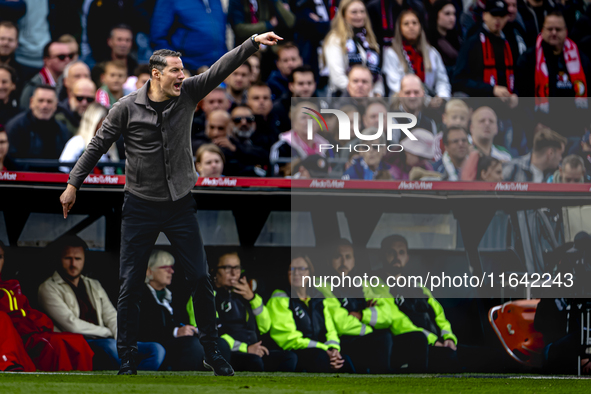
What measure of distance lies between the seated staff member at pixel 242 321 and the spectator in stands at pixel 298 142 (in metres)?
1.01

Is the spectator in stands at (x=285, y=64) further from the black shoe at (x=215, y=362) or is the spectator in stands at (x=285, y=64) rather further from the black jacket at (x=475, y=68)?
the black shoe at (x=215, y=362)

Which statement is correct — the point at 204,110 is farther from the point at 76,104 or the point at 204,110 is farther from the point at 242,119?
the point at 76,104

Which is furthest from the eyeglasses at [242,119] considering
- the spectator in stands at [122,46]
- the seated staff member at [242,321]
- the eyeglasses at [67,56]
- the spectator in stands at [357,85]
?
the eyeglasses at [67,56]

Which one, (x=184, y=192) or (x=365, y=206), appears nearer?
(x=184, y=192)

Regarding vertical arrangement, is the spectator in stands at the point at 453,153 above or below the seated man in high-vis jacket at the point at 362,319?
above

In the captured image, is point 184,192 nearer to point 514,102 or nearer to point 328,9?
point 328,9

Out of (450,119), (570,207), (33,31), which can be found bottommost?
(570,207)

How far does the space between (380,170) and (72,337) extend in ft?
10.3

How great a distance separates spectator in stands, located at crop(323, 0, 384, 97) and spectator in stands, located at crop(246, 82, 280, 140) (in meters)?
0.61

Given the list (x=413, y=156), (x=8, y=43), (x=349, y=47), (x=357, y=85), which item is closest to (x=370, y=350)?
(x=413, y=156)

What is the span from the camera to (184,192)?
4625 millimetres

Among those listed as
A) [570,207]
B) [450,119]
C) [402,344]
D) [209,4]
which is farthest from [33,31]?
[570,207]

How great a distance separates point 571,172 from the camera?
6738 millimetres

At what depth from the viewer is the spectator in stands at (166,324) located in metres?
6.35
